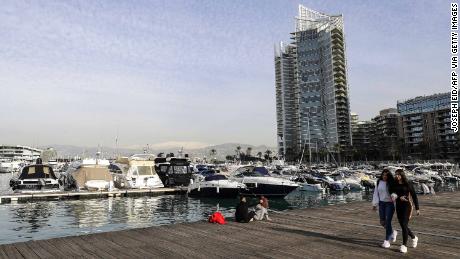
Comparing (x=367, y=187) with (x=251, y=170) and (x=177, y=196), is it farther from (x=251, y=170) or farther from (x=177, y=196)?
(x=177, y=196)

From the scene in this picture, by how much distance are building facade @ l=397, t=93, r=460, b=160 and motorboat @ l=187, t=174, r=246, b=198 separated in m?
145

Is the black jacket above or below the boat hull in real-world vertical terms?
above

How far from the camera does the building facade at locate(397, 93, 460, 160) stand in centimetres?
16400

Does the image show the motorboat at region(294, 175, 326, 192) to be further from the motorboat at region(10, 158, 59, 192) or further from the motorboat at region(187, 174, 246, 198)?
the motorboat at region(10, 158, 59, 192)

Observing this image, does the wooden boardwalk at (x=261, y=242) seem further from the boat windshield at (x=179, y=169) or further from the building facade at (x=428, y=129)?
the building facade at (x=428, y=129)

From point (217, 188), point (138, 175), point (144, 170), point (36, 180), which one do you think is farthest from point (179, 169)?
point (36, 180)

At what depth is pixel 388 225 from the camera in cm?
1091

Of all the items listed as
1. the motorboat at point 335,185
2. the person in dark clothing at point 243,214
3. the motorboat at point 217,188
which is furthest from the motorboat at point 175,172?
the person in dark clothing at point 243,214

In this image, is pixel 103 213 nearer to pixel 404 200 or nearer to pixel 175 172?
pixel 175 172

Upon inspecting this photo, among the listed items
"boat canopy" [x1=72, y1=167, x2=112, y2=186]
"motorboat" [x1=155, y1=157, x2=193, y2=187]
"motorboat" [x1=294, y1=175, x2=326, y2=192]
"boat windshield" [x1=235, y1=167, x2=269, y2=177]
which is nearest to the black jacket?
"boat windshield" [x1=235, y1=167, x2=269, y2=177]

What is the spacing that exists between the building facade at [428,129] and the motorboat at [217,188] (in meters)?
145

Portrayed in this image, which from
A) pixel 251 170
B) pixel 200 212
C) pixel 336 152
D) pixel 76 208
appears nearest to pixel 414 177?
pixel 251 170

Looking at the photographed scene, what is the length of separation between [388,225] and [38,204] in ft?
119

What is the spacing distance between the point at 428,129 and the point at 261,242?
192 metres
